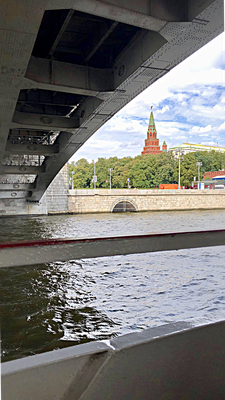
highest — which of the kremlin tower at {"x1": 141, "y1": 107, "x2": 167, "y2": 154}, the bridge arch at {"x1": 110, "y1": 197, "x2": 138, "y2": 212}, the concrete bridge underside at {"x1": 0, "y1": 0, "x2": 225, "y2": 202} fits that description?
→ the kremlin tower at {"x1": 141, "y1": 107, "x2": 167, "y2": 154}

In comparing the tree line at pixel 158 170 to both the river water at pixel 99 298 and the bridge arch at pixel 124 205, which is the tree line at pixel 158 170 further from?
the river water at pixel 99 298

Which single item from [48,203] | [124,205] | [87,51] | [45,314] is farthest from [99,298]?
[124,205]

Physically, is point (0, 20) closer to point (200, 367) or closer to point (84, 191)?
point (200, 367)

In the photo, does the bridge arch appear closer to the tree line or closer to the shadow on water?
the tree line

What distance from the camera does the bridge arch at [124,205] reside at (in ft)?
98.8

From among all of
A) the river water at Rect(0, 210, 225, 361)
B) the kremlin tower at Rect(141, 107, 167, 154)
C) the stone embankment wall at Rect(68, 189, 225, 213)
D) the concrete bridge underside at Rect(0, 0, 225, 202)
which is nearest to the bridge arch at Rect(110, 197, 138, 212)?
the stone embankment wall at Rect(68, 189, 225, 213)

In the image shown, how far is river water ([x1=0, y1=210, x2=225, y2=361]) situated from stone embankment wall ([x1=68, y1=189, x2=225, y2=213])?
18864mm

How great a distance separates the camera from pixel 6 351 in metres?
3.57

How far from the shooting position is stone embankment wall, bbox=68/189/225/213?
28.2m

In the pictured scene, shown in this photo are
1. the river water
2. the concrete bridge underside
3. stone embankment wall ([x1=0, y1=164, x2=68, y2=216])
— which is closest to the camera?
the concrete bridge underside

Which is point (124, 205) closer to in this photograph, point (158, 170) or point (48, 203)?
point (48, 203)

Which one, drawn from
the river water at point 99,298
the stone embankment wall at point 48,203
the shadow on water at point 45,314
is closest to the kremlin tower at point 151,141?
the stone embankment wall at point 48,203

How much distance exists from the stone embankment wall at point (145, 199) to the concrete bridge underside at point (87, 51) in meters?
17.2

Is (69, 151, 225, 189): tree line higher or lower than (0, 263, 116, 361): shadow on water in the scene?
higher
